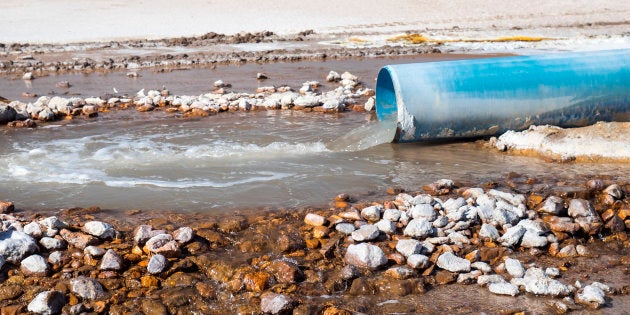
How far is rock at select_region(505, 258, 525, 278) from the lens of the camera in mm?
5473

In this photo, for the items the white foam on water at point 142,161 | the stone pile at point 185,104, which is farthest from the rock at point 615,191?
the stone pile at point 185,104

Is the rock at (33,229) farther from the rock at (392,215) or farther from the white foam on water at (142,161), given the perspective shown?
the rock at (392,215)

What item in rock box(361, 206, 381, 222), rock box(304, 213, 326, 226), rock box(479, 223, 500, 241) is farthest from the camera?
rock box(361, 206, 381, 222)

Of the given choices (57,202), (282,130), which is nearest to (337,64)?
(282,130)

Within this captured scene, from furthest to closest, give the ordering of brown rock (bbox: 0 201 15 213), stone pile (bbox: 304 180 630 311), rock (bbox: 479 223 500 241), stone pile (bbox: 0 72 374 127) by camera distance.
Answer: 1. stone pile (bbox: 0 72 374 127)
2. brown rock (bbox: 0 201 15 213)
3. rock (bbox: 479 223 500 241)
4. stone pile (bbox: 304 180 630 311)

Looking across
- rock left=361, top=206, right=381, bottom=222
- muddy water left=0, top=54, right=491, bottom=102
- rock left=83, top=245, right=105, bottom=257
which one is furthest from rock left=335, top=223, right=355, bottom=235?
muddy water left=0, top=54, right=491, bottom=102

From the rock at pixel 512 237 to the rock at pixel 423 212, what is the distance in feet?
2.12

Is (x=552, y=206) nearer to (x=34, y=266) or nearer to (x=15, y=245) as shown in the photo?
(x=34, y=266)

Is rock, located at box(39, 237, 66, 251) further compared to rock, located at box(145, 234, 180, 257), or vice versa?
rock, located at box(39, 237, 66, 251)

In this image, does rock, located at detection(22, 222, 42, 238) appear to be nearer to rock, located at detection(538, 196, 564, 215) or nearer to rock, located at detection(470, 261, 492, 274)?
rock, located at detection(470, 261, 492, 274)

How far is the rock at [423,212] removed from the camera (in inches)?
250

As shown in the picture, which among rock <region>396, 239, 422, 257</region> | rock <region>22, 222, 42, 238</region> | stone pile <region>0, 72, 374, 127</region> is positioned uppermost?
stone pile <region>0, 72, 374, 127</region>

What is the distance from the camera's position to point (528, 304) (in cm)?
511

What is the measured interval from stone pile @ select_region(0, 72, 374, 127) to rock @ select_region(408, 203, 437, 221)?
5231 millimetres
